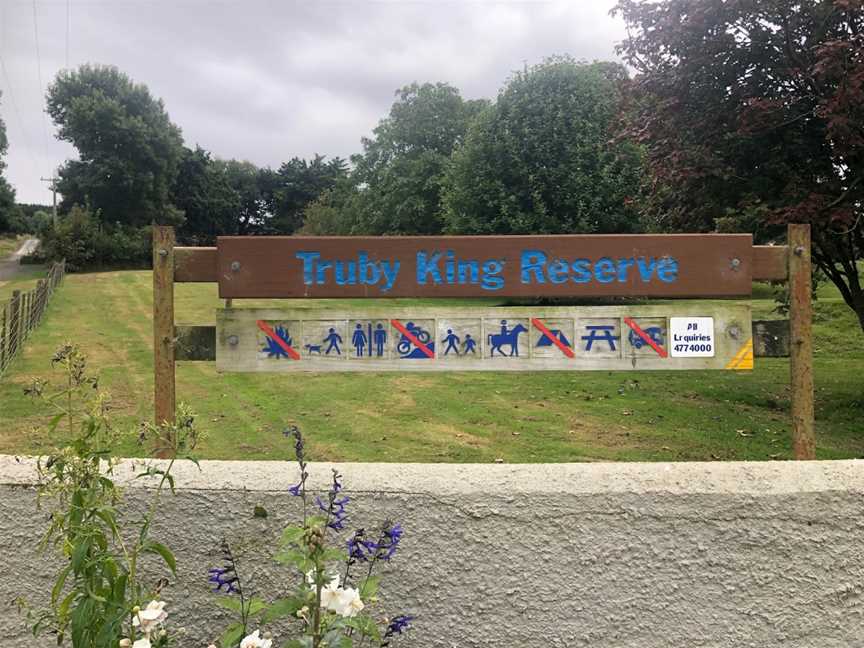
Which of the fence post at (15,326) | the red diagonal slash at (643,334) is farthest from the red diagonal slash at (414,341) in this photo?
the fence post at (15,326)

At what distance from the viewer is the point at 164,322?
363 cm

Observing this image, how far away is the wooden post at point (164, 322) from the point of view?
3.59 metres

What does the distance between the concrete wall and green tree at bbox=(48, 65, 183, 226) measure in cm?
5038

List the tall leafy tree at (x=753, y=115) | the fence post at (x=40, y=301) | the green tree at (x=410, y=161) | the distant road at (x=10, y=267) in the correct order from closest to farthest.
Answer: the tall leafy tree at (x=753, y=115)
the fence post at (x=40, y=301)
the green tree at (x=410, y=161)
the distant road at (x=10, y=267)

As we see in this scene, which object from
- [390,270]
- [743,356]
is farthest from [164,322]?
[743,356]

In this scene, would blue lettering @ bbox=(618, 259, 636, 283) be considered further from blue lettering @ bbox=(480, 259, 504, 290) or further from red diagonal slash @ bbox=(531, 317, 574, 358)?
blue lettering @ bbox=(480, 259, 504, 290)

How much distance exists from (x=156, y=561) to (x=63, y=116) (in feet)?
186

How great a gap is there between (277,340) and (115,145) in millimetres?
50277

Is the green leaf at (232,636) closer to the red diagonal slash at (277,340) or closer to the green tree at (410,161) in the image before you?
the red diagonal slash at (277,340)

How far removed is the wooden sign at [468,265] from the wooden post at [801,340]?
0.26m

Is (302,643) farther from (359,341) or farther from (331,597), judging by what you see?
(359,341)

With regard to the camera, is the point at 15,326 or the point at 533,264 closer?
the point at 533,264

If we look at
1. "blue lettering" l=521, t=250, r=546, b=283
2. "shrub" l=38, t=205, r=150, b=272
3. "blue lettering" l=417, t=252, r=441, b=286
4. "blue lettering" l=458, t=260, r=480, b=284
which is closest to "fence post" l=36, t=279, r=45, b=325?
"blue lettering" l=417, t=252, r=441, b=286

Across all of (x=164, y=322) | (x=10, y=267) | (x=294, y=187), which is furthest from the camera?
(x=294, y=187)
